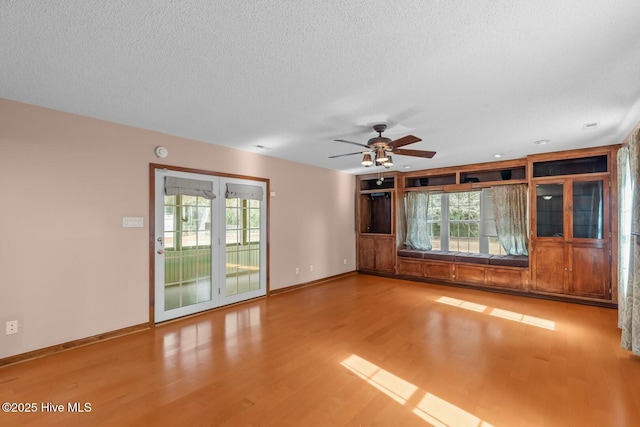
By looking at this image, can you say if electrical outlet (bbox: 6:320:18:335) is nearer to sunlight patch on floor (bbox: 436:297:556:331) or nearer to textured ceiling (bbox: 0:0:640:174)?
textured ceiling (bbox: 0:0:640:174)

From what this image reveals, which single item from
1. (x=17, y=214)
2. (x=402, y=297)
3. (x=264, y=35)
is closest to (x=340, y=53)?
(x=264, y=35)

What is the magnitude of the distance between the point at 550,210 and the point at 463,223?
1605 millimetres

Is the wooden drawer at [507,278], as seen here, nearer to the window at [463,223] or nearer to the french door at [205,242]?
the window at [463,223]

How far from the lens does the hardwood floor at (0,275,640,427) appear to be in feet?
→ 6.73

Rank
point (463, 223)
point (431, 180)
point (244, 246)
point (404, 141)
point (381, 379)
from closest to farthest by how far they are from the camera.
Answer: point (381, 379)
point (404, 141)
point (244, 246)
point (463, 223)
point (431, 180)

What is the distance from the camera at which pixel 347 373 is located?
8.57 feet

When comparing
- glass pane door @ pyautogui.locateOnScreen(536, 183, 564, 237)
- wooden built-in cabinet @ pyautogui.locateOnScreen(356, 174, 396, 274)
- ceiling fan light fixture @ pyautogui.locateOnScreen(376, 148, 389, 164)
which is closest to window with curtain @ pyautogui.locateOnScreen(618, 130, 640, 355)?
glass pane door @ pyautogui.locateOnScreen(536, 183, 564, 237)

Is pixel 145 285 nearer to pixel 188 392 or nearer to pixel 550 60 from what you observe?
pixel 188 392

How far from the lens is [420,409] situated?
211 cm

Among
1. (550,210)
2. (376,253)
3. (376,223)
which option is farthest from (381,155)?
(376,223)

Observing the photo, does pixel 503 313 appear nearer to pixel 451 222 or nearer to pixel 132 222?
pixel 451 222

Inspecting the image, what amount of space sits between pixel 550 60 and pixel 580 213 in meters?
3.91

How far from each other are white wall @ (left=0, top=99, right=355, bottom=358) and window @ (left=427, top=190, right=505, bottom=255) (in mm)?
4987

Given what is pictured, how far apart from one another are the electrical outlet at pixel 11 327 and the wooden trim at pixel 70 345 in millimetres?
234
